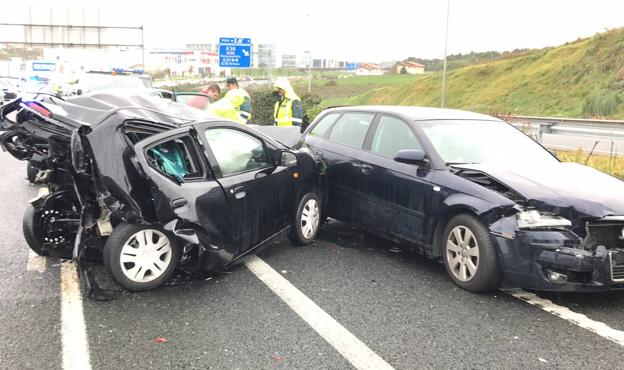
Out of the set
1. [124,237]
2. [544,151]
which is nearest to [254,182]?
[124,237]

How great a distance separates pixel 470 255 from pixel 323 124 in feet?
9.35

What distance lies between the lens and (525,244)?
4.04 metres

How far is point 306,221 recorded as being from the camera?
226 inches

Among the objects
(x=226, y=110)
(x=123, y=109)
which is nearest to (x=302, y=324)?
(x=123, y=109)

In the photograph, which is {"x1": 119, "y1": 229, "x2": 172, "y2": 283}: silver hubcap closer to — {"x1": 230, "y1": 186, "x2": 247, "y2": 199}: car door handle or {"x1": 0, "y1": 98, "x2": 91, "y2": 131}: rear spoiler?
{"x1": 230, "y1": 186, "x2": 247, "y2": 199}: car door handle

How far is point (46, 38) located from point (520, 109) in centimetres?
3242

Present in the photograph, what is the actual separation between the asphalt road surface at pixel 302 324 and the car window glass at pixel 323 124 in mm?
2023

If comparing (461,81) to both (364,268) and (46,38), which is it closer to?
(46,38)

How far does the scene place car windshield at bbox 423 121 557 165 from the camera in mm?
5012

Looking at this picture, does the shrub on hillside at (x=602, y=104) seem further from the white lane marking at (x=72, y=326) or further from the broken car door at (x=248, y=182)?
the white lane marking at (x=72, y=326)

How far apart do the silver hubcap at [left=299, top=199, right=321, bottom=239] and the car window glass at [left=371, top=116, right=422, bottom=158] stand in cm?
89

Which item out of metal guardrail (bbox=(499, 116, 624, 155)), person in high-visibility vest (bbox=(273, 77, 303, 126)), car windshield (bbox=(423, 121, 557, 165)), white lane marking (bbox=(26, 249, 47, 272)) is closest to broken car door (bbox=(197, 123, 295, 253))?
car windshield (bbox=(423, 121, 557, 165))

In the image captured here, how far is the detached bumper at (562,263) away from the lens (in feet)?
12.8

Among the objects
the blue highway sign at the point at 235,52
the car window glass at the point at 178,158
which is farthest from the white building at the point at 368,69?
the car window glass at the point at 178,158
